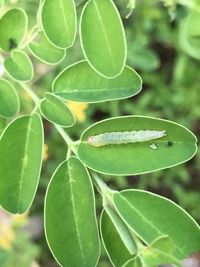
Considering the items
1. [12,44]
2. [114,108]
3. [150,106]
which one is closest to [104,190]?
[12,44]

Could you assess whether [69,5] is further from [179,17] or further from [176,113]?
[176,113]

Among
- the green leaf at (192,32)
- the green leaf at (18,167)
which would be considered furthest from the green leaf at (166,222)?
the green leaf at (192,32)

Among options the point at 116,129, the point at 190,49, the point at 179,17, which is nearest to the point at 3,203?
the point at 116,129

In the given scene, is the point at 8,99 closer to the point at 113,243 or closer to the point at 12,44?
the point at 12,44

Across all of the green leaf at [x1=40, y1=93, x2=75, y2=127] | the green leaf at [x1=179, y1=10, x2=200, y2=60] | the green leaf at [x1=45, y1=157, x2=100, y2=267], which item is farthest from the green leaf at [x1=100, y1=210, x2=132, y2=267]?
the green leaf at [x1=179, y1=10, x2=200, y2=60]

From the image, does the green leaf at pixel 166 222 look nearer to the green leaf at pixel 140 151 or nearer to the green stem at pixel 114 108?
the green leaf at pixel 140 151

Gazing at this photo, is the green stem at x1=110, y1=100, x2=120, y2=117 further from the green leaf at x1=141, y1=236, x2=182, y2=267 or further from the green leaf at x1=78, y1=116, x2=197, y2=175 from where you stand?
the green leaf at x1=141, y1=236, x2=182, y2=267
